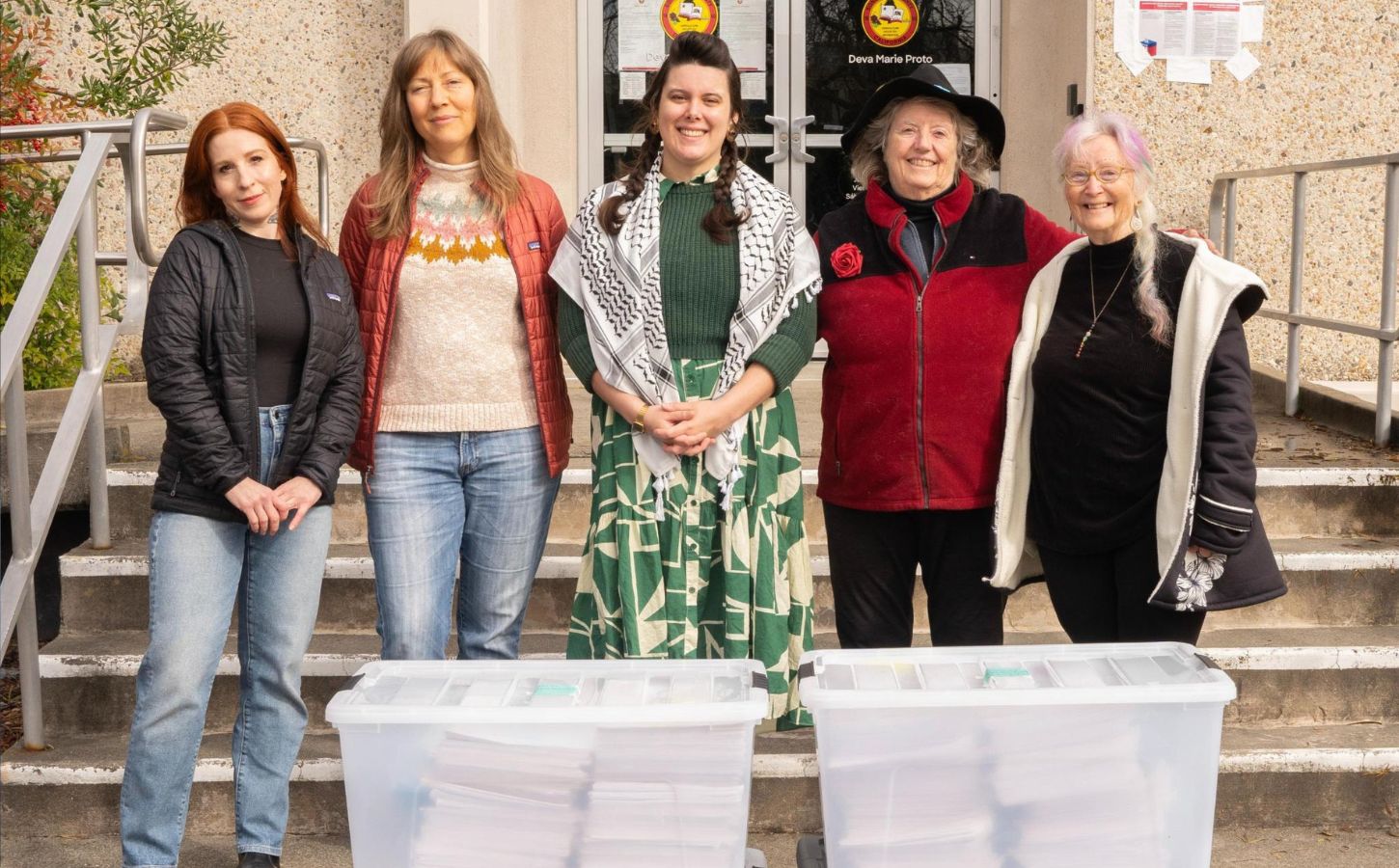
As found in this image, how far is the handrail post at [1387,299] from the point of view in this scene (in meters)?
4.43

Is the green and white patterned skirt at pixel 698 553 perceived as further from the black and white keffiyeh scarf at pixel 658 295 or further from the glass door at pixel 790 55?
the glass door at pixel 790 55

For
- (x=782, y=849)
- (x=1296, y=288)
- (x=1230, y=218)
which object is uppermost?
(x=1230, y=218)

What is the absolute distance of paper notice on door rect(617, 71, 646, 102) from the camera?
643 centimetres

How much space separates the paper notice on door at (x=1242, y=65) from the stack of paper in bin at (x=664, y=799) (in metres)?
4.90

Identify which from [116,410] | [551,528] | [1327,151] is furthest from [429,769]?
[1327,151]

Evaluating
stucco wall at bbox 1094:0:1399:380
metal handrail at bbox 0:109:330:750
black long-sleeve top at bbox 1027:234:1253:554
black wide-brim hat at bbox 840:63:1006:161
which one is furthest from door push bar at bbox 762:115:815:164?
black long-sleeve top at bbox 1027:234:1253:554

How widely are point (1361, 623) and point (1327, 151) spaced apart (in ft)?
8.99

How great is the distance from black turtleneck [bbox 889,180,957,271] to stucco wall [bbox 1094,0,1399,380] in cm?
327

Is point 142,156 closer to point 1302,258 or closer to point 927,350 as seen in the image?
point 927,350

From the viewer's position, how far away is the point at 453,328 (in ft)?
9.64

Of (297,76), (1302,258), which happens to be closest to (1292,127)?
(1302,258)

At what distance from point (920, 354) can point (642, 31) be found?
4013 millimetres

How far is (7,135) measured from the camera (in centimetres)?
378

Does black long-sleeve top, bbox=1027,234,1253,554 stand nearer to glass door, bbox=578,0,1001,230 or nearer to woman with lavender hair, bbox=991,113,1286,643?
woman with lavender hair, bbox=991,113,1286,643
